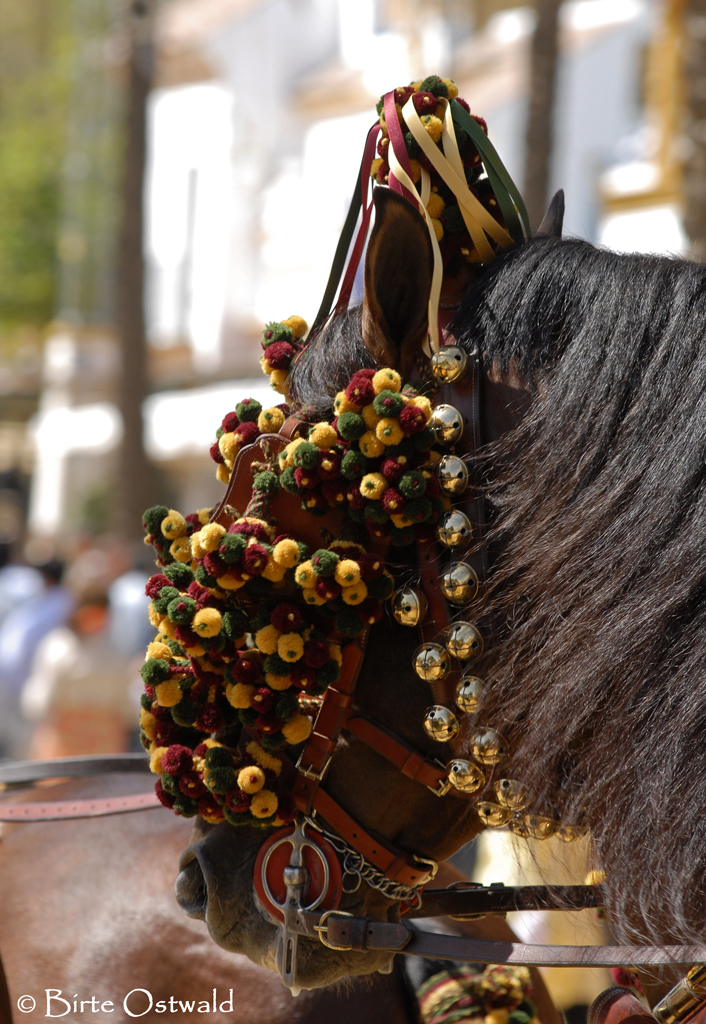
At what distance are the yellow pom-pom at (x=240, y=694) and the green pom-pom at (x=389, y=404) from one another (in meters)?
0.48

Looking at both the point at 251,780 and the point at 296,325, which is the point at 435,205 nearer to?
the point at 296,325

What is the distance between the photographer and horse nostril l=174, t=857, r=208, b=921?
1.73 metres

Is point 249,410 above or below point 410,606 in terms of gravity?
above

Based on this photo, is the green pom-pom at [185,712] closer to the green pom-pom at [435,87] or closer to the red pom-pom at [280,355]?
the red pom-pom at [280,355]

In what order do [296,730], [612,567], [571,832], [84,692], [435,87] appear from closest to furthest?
[612,567]
[571,832]
[296,730]
[435,87]
[84,692]

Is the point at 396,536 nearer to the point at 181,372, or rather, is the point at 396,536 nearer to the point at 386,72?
the point at 181,372

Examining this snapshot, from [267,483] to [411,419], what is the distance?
25 centimetres

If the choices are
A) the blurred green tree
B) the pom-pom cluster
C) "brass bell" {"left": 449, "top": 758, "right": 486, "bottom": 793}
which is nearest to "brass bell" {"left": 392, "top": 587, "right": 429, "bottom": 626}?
"brass bell" {"left": 449, "top": 758, "right": 486, "bottom": 793}

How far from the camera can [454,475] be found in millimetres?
1576

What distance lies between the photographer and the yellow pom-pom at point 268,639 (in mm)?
1606

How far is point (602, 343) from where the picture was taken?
1513 millimetres

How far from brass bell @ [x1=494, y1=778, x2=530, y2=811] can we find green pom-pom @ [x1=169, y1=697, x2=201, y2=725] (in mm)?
495

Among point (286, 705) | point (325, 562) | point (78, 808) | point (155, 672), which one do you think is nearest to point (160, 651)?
point (155, 672)

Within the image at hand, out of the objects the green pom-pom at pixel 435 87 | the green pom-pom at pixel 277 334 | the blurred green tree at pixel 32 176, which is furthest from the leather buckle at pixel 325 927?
the blurred green tree at pixel 32 176
